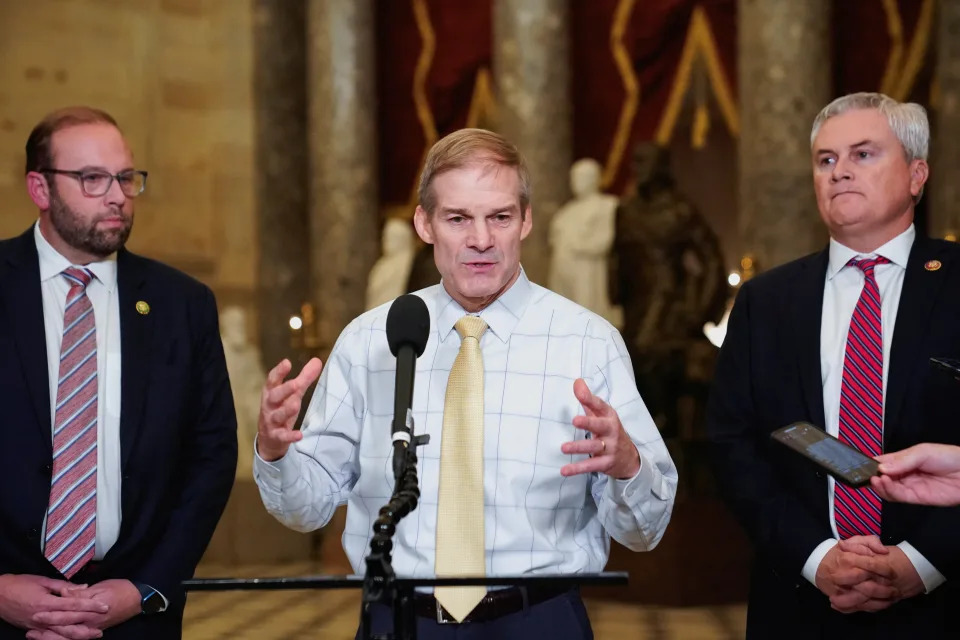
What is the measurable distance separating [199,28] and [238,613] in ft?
26.7

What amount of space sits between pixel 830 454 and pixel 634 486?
393 mm

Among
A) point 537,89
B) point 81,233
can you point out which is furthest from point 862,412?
point 537,89

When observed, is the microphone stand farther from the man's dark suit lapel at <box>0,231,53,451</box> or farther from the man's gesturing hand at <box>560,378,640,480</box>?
the man's dark suit lapel at <box>0,231,53,451</box>

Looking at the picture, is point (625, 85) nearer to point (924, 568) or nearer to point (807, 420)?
point (807, 420)

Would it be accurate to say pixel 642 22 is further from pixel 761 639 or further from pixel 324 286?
pixel 761 639

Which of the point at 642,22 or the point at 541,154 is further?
the point at 642,22

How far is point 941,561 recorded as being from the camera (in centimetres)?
290

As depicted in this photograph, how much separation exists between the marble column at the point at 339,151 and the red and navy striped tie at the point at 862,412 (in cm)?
1082

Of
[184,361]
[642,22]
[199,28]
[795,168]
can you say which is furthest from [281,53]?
[184,361]

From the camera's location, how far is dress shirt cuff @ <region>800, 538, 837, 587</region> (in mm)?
2961

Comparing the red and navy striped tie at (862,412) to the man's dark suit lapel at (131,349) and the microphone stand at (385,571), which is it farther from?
the man's dark suit lapel at (131,349)

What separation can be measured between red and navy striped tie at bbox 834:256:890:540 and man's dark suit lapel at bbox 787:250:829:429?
6 centimetres

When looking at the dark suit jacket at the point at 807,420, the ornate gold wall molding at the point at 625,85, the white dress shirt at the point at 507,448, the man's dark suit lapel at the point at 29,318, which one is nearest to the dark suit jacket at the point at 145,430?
the man's dark suit lapel at the point at 29,318

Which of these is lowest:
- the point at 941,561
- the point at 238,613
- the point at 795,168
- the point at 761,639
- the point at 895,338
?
the point at 238,613
